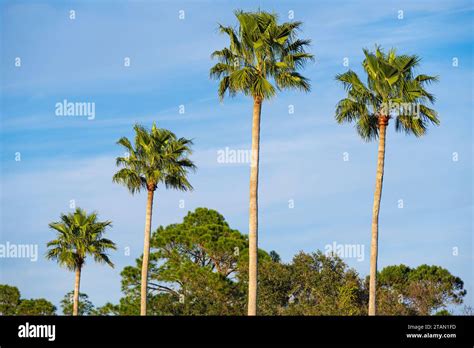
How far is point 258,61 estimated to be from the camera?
35906mm

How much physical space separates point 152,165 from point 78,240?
9.76 meters

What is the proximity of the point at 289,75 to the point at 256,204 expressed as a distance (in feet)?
18.8

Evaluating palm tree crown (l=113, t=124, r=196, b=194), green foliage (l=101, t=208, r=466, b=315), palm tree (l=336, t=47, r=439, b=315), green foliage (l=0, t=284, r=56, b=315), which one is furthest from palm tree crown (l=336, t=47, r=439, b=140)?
green foliage (l=0, t=284, r=56, b=315)

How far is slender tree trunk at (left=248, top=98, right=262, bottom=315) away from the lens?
3400 cm

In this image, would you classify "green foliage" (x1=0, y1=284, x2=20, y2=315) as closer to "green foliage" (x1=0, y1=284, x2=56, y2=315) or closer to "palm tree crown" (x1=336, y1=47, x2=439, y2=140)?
"green foliage" (x1=0, y1=284, x2=56, y2=315)

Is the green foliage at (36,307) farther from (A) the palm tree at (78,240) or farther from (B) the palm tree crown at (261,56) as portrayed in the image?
(B) the palm tree crown at (261,56)

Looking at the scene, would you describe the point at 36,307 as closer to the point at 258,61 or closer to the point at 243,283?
the point at 243,283

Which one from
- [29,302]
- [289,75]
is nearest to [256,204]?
[289,75]

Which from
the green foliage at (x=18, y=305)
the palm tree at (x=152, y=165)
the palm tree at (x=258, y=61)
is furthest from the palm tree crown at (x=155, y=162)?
the green foliage at (x=18, y=305)

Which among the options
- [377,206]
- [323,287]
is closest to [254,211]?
[377,206]

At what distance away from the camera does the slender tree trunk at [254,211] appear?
112 ft

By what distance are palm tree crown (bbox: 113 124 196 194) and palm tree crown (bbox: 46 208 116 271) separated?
7745 mm

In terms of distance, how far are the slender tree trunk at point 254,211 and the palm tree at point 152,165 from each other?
12450mm
